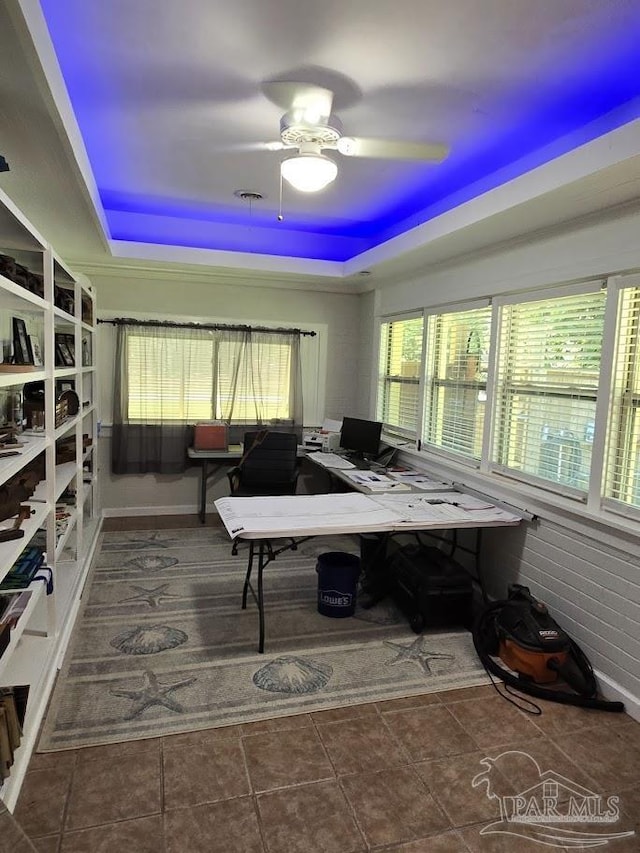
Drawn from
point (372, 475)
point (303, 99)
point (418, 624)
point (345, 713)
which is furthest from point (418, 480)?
point (303, 99)

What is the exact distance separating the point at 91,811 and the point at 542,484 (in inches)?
104

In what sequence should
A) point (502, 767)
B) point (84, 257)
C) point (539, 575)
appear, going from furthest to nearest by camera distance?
point (84, 257), point (539, 575), point (502, 767)

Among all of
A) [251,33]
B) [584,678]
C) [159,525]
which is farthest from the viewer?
[159,525]

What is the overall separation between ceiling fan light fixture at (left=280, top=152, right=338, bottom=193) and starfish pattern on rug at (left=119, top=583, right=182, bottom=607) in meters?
2.61

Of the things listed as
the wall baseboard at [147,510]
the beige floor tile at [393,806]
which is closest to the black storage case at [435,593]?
the beige floor tile at [393,806]

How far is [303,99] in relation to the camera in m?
2.35

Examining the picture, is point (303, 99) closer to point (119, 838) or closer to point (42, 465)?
point (42, 465)

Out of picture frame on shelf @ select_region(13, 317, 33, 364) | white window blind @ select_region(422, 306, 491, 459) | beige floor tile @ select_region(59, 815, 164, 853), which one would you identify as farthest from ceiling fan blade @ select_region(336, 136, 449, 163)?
beige floor tile @ select_region(59, 815, 164, 853)

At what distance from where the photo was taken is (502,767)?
7.10 ft

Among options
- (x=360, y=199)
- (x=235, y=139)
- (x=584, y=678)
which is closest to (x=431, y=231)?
(x=360, y=199)

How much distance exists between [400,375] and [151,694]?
333 cm

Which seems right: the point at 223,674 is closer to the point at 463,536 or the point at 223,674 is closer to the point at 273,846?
the point at 273,846

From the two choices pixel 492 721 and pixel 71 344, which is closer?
pixel 492 721

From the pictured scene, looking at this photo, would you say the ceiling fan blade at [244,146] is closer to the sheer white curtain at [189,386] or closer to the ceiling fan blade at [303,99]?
the ceiling fan blade at [303,99]
